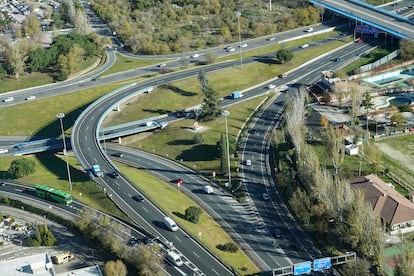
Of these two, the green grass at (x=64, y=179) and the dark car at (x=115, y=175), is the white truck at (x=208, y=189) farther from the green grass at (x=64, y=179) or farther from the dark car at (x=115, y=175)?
the green grass at (x=64, y=179)

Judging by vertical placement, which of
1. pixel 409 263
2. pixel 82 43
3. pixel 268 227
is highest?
pixel 82 43

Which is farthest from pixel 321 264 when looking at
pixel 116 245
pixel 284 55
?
pixel 284 55

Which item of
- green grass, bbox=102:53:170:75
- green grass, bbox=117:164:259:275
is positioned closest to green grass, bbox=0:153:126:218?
green grass, bbox=117:164:259:275

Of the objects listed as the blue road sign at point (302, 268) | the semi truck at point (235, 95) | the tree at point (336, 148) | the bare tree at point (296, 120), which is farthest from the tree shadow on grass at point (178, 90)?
the blue road sign at point (302, 268)

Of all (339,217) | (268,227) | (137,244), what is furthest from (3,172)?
(339,217)

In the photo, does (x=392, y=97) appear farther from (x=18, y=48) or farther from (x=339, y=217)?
(x=18, y=48)

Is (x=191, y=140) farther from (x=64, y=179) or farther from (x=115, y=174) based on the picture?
(x=64, y=179)
